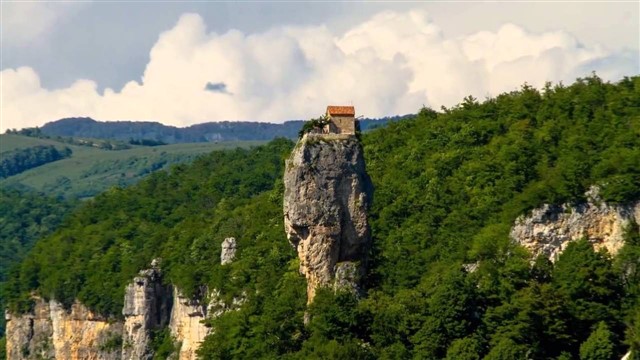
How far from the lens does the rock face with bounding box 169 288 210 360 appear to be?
114688 mm

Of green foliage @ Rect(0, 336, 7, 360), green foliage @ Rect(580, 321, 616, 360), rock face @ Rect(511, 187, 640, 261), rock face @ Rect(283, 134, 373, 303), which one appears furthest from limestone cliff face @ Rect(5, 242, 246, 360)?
green foliage @ Rect(580, 321, 616, 360)

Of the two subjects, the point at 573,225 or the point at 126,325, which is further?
the point at 126,325

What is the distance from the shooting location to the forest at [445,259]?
275ft

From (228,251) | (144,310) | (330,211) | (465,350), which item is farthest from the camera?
(144,310)

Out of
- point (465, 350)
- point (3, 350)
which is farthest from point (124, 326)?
point (465, 350)

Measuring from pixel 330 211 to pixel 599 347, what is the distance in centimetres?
1382

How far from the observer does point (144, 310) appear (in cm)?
12450

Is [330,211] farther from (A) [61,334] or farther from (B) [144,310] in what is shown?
(A) [61,334]

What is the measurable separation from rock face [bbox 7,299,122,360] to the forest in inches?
44.0

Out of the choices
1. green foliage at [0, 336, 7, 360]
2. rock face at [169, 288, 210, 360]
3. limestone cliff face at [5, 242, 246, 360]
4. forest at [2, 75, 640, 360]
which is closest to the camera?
forest at [2, 75, 640, 360]

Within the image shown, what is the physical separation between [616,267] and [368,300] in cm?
1188

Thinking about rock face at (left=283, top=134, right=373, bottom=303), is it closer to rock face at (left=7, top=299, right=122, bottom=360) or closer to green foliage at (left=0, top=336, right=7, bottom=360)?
rock face at (left=7, top=299, right=122, bottom=360)

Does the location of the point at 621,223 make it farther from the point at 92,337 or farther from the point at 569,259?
the point at 92,337

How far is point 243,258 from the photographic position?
4392 inches
